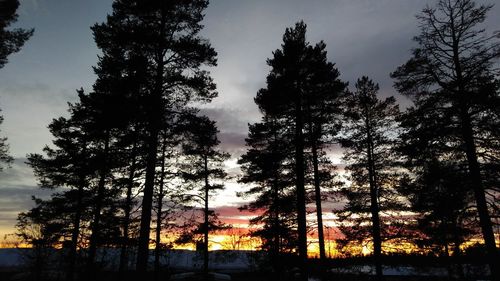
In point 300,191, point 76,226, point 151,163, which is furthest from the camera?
point 76,226

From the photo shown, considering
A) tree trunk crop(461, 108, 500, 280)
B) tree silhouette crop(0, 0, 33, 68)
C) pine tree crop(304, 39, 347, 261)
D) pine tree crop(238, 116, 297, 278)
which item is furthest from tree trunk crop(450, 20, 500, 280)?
tree silhouette crop(0, 0, 33, 68)

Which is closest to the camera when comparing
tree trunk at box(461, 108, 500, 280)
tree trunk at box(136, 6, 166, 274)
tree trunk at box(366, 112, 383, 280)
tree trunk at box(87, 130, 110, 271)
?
tree trunk at box(136, 6, 166, 274)

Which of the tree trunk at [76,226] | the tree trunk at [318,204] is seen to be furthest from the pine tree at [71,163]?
the tree trunk at [318,204]

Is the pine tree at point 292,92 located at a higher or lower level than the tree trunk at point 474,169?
higher

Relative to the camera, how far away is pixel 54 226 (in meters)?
24.5

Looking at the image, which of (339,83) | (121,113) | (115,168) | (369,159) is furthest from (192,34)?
(369,159)

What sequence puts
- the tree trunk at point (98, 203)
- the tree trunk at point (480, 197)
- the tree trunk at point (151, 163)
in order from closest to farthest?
1. the tree trunk at point (151, 163)
2. the tree trunk at point (480, 197)
3. the tree trunk at point (98, 203)

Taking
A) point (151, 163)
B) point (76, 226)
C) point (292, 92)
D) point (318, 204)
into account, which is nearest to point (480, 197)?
point (318, 204)

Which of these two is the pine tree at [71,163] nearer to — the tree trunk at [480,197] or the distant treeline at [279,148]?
the distant treeline at [279,148]

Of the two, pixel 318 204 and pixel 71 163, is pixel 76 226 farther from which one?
pixel 318 204

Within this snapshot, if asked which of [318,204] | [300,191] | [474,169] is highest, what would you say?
[474,169]

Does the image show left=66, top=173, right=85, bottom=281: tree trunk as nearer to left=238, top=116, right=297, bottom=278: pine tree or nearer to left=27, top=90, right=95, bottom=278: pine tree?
left=27, top=90, right=95, bottom=278: pine tree

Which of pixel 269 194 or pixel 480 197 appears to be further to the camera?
pixel 269 194

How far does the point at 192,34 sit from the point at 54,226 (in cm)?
1951
